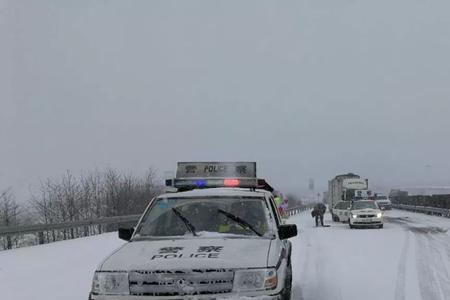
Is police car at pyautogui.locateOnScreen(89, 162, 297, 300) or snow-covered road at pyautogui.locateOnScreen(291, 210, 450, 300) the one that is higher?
police car at pyautogui.locateOnScreen(89, 162, 297, 300)

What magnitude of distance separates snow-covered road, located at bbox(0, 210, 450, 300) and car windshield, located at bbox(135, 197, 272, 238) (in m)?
2.67

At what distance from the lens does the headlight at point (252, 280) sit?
5.52 metres

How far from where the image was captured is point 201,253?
19.3ft

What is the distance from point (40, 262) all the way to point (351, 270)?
300 inches

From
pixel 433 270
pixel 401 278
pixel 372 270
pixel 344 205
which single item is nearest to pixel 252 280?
pixel 401 278

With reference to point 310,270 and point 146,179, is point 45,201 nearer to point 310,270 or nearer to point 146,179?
point 146,179

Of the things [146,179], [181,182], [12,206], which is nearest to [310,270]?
[181,182]

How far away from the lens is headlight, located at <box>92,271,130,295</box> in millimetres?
5590

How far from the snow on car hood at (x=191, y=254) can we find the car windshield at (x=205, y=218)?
40 centimetres

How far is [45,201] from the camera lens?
4462 centimetres

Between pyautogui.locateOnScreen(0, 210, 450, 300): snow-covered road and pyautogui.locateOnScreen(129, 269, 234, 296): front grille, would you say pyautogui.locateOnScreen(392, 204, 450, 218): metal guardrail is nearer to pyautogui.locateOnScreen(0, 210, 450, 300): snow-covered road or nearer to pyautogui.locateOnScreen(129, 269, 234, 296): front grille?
pyautogui.locateOnScreen(0, 210, 450, 300): snow-covered road

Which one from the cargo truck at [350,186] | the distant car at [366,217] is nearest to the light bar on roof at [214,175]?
the distant car at [366,217]

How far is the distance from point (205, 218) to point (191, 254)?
1427mm

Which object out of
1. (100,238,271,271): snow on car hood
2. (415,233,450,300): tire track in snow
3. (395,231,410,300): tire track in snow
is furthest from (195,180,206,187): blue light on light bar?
(415,233,450,300): tire track in snow
